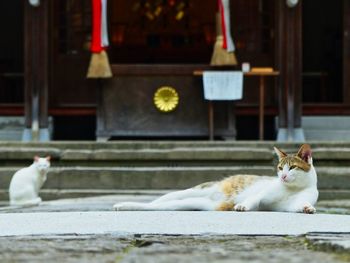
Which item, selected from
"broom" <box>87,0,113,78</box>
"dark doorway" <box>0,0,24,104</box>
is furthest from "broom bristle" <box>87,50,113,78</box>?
"dark doorway" <box>0,0,24,104</box>

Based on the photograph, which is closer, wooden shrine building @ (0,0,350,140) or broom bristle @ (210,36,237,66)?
broom bristle @ (210,36,237,66)

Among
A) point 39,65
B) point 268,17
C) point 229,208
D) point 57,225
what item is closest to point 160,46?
point 268,17

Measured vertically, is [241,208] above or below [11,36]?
below

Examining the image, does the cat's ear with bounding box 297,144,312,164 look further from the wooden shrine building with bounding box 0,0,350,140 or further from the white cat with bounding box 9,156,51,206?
the wooden shrine building with bounding box 0,0,350,140

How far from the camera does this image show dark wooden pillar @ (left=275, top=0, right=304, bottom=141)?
1505cm

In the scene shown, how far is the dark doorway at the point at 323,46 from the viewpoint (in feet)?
60.0

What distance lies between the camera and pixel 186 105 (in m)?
15.3

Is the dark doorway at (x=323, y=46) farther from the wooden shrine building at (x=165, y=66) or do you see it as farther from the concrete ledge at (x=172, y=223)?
the concrete ledge at (x=172, y=223)

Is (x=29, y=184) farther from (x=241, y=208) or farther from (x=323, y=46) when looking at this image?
(x=323, y=46)

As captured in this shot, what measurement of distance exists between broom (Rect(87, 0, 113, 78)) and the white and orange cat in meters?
6.75

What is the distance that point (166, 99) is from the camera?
50.2 feet

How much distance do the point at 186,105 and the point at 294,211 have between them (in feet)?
24.9

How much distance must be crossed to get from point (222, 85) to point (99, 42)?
6.97 feet

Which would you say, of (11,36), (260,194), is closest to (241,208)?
(260,194)
